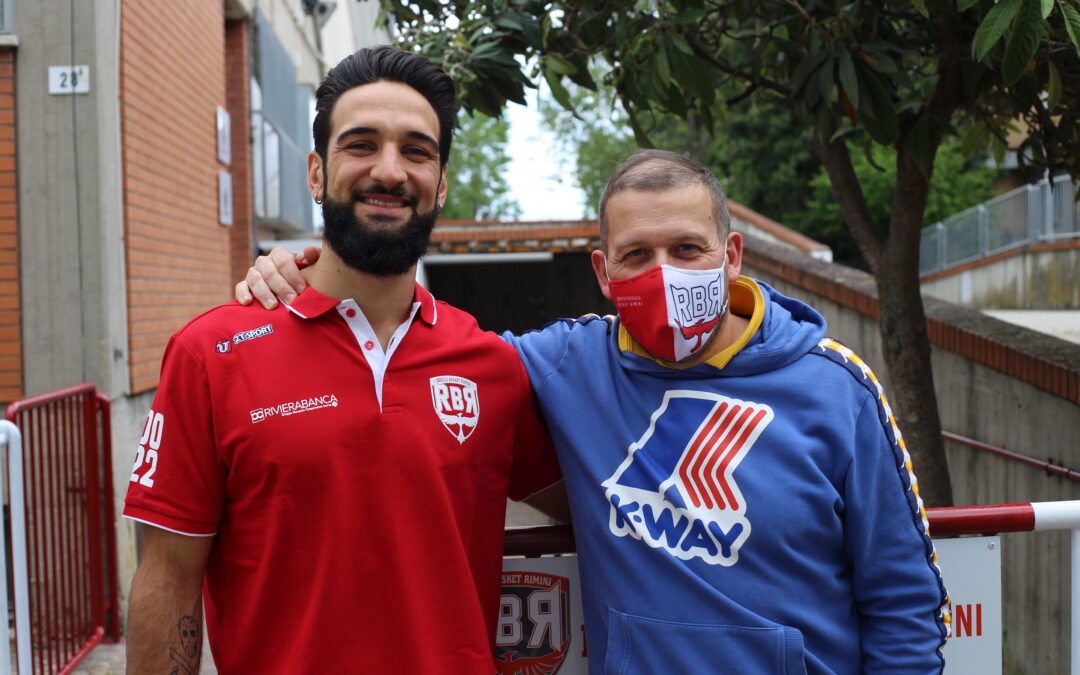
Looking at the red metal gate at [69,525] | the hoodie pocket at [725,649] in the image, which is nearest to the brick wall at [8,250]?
the red metal gate at [69,525]

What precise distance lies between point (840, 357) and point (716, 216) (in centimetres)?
46

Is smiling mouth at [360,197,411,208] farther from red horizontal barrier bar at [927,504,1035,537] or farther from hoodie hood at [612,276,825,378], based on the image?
red horizontal barrier bar at [927,504,1035,537]

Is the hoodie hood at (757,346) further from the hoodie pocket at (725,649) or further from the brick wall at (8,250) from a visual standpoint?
the brick wall at (8,250)

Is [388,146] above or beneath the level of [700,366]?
above

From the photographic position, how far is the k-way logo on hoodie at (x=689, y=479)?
2191 millimetres

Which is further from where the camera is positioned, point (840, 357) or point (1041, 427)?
point (1041, 427)

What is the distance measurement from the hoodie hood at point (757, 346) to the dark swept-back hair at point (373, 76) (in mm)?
794

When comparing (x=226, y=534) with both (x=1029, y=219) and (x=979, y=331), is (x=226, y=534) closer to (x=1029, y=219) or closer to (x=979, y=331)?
(x=979, y=331)

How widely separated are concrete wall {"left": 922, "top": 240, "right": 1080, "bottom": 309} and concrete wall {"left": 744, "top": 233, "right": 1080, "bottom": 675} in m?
14.8

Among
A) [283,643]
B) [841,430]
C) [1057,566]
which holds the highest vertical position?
[841,430]

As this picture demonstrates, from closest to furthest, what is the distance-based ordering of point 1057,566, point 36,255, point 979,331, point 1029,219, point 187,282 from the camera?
point 1057,566 < point 979,331 < point 36,255 < point 187,282 < point 1029,219

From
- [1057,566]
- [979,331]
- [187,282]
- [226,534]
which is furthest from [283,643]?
[187,282]

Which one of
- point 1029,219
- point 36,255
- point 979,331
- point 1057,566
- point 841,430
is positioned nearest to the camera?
point 841,430

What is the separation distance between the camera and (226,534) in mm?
2256
